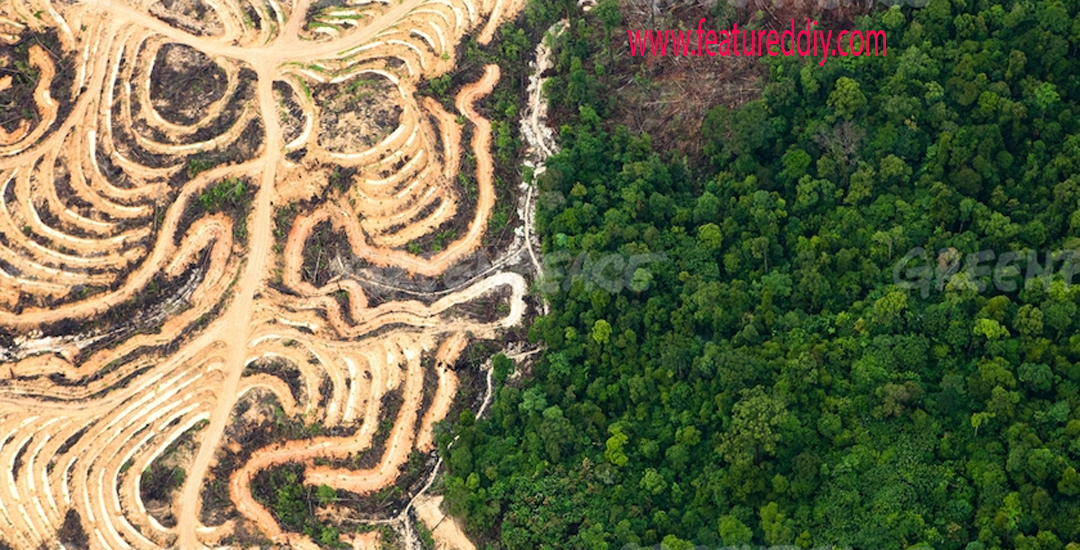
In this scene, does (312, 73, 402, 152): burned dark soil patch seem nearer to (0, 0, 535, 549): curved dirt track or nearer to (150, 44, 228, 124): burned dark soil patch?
(0, 0, 535, 549): curved dirt track

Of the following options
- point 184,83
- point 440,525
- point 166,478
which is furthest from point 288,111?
point 440,525

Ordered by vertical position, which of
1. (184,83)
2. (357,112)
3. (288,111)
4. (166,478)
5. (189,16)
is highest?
(189,16)

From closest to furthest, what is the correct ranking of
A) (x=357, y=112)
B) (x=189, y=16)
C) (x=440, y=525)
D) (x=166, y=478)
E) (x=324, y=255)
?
(x=440, y=525) < (x=166, y=478) < (x=324, y=255) < (x=357, y=112) < (x=189, y=16)

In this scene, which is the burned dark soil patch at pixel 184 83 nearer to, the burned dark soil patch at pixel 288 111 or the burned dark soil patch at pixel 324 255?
the burned dark soil patch at pixel 288 111

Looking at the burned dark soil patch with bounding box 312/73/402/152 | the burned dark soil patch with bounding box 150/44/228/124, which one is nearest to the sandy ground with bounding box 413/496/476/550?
the burned dark soil patch with bounding box 312/73/402/152

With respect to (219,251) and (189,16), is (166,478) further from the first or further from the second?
(189,16)

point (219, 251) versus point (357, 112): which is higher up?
point (357, 112)
